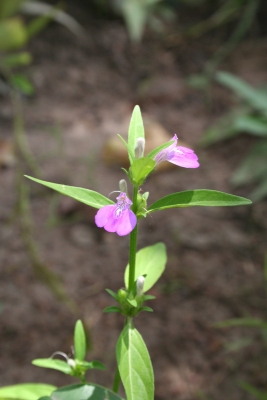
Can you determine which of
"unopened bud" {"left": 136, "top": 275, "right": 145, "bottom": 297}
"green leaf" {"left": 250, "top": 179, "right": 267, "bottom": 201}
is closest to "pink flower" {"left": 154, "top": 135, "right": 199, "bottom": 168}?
"unopened bud" {"left": 136, "top": 275, "right": 145, "bottom": 297}

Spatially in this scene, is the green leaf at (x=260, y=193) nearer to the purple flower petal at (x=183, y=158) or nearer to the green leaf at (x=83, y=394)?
the purple flower petal at (x=183, y=158)

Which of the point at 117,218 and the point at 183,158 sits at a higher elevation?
the point at 183,158

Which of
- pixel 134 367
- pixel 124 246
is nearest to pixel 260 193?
pixel 124 246

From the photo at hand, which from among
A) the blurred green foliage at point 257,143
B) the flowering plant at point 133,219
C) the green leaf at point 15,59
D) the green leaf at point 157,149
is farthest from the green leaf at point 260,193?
the green leaf at point 157,149

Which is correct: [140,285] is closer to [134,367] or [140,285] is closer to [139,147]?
[134,367]

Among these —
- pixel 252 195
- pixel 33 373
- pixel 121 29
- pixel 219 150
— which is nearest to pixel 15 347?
pixel 33 373

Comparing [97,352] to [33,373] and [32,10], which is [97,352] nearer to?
[33,373]
